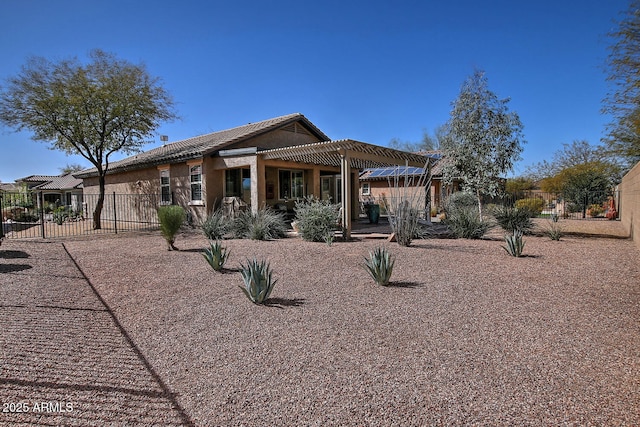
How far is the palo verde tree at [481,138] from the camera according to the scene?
43.7 feet

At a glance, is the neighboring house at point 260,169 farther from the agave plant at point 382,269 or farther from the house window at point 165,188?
the agave plant at point 382,269

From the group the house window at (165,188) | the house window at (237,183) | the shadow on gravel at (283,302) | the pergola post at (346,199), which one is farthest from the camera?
the house window at (165,188)

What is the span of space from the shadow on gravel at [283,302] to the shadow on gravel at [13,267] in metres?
5.78

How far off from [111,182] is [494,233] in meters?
20.9

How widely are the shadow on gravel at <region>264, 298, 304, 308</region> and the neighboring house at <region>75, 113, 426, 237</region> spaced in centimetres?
607

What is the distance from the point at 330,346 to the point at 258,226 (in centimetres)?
813

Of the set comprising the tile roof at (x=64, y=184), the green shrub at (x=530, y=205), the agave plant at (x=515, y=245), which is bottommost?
the agave plant at (x=515, y=245)

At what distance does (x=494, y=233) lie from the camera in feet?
41.9

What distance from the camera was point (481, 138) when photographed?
1341 centimetres

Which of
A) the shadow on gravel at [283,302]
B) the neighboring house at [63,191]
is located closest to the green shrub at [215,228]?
the shadow on gravel at [283,302]

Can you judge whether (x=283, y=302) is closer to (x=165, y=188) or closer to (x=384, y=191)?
(x=165, y=188)

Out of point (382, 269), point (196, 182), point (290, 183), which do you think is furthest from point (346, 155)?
point (196, 182)

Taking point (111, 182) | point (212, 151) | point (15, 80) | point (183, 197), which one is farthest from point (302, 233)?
point (111, 182)

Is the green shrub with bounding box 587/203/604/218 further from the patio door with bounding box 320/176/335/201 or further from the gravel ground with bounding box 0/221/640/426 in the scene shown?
the gravel ground with bounding box 0/221/640/426
